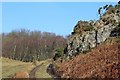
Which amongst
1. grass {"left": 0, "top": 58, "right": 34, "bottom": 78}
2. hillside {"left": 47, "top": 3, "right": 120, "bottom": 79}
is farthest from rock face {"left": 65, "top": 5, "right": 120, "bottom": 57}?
grass {"left": 0, "top": 58, "right": 34, "bottom": 78}

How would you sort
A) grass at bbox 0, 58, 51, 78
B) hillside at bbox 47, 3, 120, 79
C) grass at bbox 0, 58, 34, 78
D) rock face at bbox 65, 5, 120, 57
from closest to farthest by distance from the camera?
hillside at bbox 47, 3, 120, 79, grass at bbox 0, 58, 51, 78, rock face at bbox 65, 5, 120, 57, grass at bbox 0, 58, 34, 78

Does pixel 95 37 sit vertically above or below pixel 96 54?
above

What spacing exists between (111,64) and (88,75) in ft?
8.73

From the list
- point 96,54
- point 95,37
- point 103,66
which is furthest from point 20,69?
point 103,66

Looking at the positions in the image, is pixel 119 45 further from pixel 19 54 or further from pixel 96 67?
pixel 19 54

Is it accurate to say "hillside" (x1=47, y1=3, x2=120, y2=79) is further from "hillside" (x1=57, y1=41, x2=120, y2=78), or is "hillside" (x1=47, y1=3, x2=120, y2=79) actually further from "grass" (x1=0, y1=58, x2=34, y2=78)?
"grass" (x1=0, y1=58, x2=34, y2=78)

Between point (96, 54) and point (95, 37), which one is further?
point (95, 37)

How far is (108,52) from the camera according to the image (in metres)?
35.2

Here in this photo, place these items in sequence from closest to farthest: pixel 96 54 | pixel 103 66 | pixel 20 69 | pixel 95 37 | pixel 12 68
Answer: pixel 103 66 < pixel 96 54 < pixel 95 37 < pixel 20 69 < pixel 12 68

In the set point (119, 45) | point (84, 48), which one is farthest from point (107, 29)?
point (119, 45)

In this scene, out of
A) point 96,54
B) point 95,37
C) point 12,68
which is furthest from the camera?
point 12,68

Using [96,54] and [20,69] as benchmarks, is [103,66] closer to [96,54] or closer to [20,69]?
[96,54]

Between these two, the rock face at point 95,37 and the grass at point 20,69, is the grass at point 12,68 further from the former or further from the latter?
the rock face at point 95,37

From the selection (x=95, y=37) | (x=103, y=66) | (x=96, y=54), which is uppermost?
(x=95, y=37)
